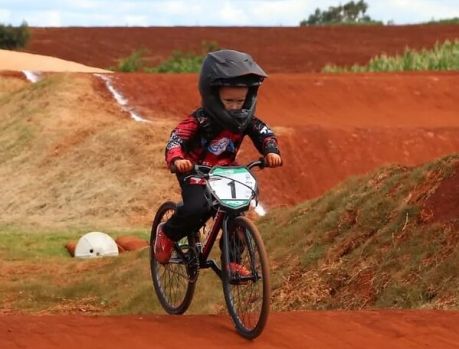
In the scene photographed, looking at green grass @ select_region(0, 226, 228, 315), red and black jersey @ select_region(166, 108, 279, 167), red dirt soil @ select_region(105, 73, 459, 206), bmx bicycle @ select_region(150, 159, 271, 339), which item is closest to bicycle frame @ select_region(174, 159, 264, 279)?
bmx bicycle @ select_region(150, 159, 271, 339)

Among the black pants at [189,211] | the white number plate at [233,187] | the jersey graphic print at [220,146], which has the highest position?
the jersey graphic print at [220,146]

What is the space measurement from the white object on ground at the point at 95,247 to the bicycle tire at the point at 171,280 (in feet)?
28.8

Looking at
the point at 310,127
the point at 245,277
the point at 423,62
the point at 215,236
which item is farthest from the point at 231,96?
the point at 423,62

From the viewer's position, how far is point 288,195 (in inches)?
883

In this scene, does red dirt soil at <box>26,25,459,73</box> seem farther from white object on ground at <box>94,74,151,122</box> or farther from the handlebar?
the handlebar

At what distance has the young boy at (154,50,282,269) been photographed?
7.29m

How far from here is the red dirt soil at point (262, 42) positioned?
48.8m

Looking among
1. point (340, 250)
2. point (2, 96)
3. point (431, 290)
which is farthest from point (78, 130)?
point (431, 290)

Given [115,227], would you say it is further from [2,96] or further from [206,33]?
[206,33]

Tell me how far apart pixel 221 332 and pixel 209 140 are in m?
1.25

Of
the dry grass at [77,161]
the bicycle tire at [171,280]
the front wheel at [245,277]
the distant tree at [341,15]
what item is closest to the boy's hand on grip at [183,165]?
the front wheel at [245,277]

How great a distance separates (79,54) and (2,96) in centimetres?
1987

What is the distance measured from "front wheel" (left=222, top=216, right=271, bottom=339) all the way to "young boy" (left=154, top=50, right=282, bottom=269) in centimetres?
8

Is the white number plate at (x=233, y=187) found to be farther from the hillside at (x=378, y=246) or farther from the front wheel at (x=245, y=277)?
the hillside at (x=378, y=246)
